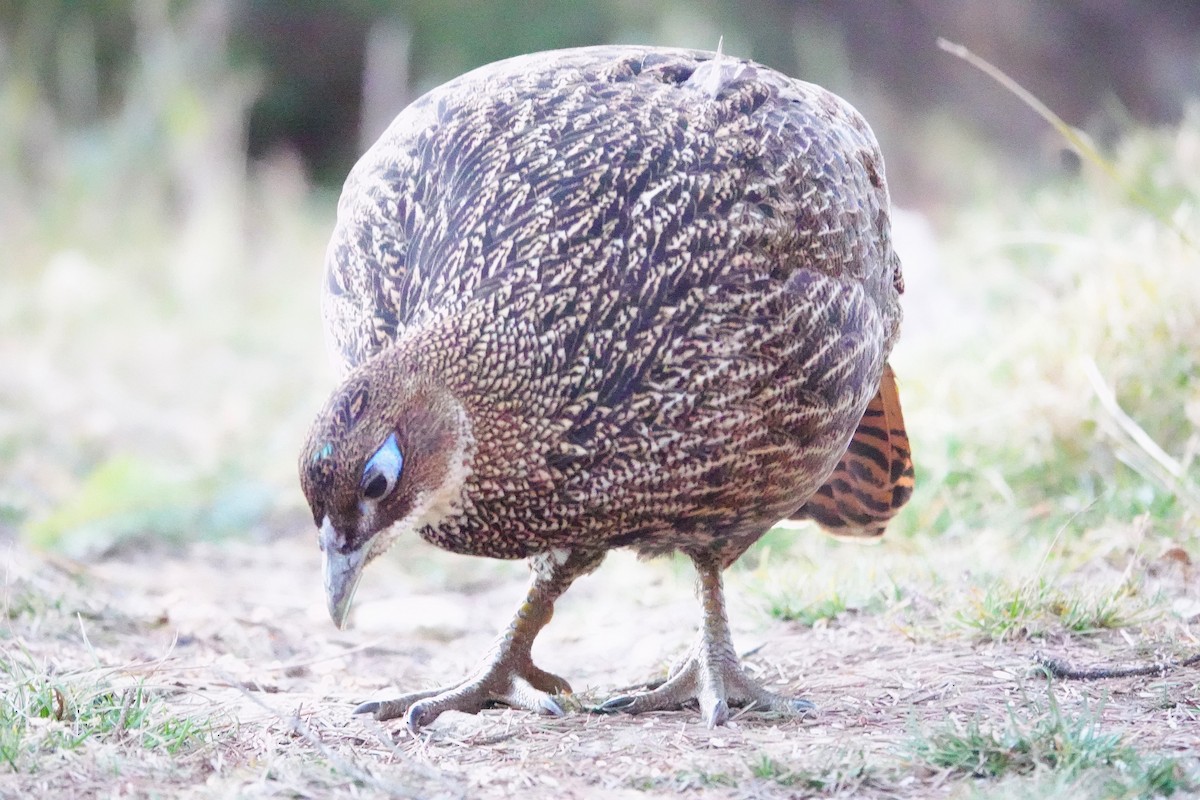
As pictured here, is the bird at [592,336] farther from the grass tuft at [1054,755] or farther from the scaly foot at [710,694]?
the grass tuft at [1054,755]

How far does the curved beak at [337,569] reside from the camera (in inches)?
112

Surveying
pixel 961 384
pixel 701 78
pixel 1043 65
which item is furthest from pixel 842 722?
pixel 1043 65

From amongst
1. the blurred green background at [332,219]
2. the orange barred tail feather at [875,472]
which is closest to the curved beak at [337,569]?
the orange barred tail feather at [875,472]

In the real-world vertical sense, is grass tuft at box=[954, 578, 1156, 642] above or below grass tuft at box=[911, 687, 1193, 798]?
above

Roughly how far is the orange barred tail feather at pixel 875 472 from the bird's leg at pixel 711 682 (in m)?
0.50

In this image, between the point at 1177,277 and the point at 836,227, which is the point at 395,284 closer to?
the point at 836,227

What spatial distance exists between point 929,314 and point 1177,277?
6.36 feet

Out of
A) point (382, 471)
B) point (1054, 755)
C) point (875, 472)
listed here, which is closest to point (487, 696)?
point (382, 471)

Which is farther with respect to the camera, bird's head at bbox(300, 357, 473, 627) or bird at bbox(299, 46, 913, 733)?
bird at bbox(299, 46, 913, 733)

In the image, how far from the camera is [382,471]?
2.79 metres

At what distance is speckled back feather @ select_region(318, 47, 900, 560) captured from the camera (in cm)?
291

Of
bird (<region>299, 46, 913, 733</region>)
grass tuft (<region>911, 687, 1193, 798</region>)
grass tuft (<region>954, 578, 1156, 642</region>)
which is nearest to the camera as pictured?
grass tuft (<region>911, 687, 1193, 798</region>)

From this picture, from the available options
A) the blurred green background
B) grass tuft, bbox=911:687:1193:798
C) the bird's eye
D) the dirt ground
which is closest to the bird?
the bird's eye

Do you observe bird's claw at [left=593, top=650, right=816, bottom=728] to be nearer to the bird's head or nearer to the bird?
the bird
